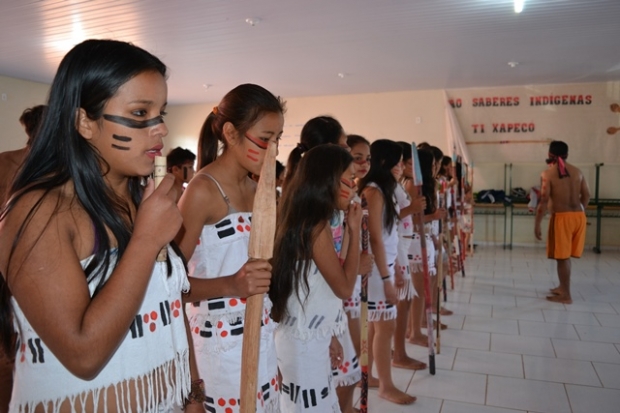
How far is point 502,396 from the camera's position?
3176mm

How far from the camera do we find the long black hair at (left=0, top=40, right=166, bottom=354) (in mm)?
973

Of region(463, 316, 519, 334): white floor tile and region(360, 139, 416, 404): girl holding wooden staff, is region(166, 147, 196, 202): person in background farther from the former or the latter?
region(463, 316, 519, 334): white floor tile

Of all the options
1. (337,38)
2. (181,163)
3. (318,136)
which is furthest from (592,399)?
(337,38)

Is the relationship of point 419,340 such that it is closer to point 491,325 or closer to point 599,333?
point 491,325

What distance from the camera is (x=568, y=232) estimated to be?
593 centimetres

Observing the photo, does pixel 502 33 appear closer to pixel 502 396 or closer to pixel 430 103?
pixel 430 103

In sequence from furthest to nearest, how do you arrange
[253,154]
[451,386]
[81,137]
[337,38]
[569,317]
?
[337,38], [569,317], [451,386], [253,154], [81,137]

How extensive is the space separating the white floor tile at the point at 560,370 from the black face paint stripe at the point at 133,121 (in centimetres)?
338

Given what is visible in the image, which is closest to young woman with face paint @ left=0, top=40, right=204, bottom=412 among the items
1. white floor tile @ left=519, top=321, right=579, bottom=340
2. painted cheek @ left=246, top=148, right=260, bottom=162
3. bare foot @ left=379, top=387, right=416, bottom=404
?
painted cheek @ left=246, top=148, right=260, bottom=162

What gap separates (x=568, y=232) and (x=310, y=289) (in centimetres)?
500

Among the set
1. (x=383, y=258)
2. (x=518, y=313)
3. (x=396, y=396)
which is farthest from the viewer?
(x=518, y=313)

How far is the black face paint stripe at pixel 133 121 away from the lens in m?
1.01

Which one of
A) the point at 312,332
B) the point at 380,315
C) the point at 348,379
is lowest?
the point at 348,379

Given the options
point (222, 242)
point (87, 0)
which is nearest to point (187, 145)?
point (87, 0)
